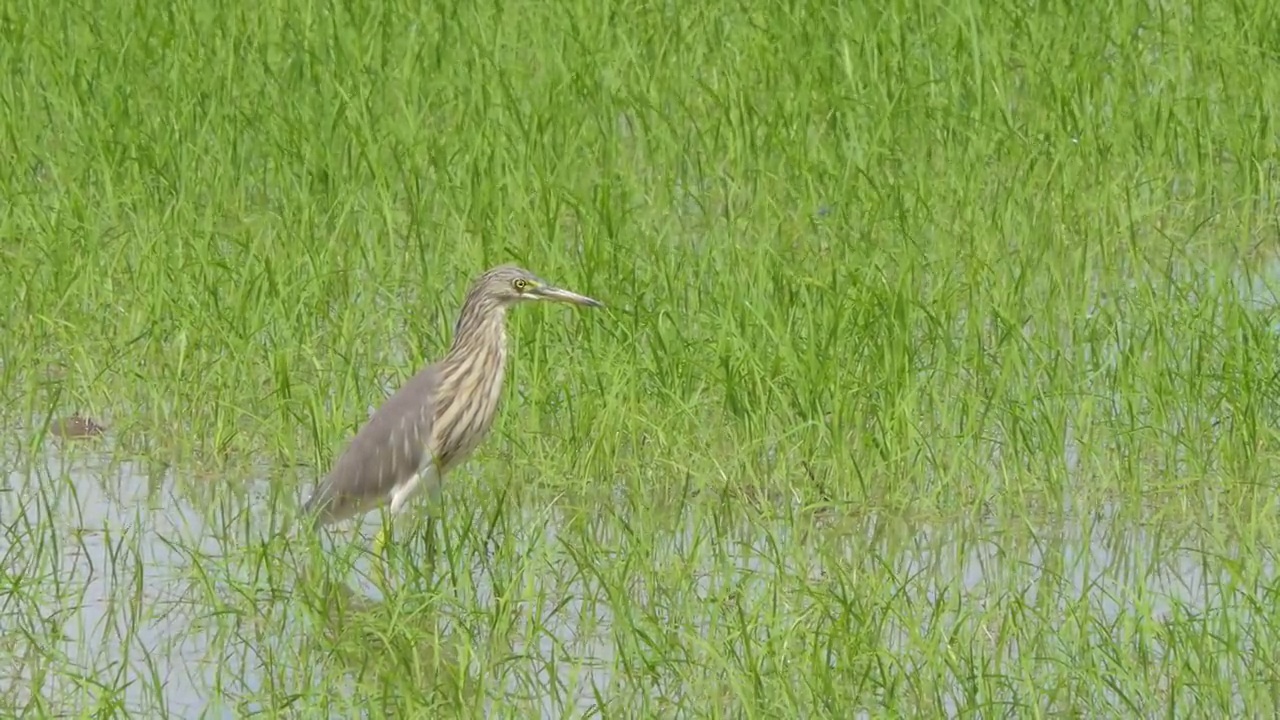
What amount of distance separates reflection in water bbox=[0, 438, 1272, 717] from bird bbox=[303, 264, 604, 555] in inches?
7.8

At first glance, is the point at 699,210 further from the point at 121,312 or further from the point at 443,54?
the point at 121,312

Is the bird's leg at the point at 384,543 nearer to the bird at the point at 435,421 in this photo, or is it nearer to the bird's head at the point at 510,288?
the bird at the point at 435,421

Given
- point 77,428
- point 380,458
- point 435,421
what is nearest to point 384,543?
point 380,458

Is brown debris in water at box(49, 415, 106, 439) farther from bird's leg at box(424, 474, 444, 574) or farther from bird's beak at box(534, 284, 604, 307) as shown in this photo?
bird's beak at box(534, 284, 604, 307)

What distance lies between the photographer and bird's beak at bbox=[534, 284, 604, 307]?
698cm

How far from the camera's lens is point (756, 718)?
16.5 feet

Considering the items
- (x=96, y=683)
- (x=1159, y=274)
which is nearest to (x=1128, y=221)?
(x=1159, y=274)

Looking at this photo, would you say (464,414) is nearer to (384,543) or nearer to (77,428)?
(384,543)

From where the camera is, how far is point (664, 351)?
23.7ft

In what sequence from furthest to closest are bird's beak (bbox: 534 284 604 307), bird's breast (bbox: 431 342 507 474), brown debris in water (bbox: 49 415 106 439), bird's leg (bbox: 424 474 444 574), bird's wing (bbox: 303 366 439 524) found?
brown debris in water (bbox: 49 415 106 439)
bird's beak (bbox: 534 284 604 307)
bird's breast (bbox: 431 342 507 474)
bird's wing (bbox: 303 366 439 524)
bird's leg (bbox: 424 474 444 574)

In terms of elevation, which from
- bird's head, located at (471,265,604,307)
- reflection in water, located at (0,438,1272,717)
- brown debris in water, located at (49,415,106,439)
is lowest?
reflection in water, located at (0,438,1272,717)

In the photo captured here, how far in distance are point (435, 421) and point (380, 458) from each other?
0.25 m

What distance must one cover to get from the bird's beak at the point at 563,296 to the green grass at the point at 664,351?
0.30 meters

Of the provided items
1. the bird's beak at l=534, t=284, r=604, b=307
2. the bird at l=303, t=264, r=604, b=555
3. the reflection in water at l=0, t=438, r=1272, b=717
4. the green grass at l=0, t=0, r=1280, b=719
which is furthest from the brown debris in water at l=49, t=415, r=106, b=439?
the bird's beak at l=534, t=284, r=604, b=307
